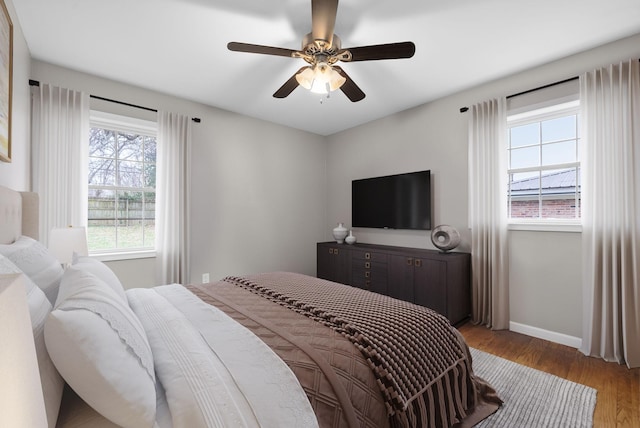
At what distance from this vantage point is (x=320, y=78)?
87.7 inches

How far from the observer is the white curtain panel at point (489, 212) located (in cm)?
293

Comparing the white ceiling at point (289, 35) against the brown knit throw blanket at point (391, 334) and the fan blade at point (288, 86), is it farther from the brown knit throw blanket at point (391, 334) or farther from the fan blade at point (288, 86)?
the brown knit throw blanket at point (391, 334)

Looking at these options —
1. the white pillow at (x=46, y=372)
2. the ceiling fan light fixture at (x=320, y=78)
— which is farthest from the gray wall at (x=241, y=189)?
the white pillow at (x=46, y=372)

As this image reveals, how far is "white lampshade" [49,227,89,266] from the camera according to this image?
2.05 metres

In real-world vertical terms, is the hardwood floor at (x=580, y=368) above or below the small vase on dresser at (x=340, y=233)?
below

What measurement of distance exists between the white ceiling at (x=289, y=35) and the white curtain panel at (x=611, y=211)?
0.45 metres

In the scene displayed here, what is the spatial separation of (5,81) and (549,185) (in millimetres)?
4324

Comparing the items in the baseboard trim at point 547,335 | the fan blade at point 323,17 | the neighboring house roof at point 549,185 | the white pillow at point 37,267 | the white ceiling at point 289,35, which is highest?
the white ceiling at point 289,35

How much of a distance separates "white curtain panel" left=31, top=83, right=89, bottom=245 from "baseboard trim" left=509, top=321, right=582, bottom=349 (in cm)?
449

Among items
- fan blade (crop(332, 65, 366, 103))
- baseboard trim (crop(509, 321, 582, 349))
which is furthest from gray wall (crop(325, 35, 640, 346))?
fan blade (crop(332, 65, 366, 103))

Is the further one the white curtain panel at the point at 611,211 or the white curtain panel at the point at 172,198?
the white curtain panel at the point at 172,198

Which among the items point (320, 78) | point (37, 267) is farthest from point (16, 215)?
point (320, 78)

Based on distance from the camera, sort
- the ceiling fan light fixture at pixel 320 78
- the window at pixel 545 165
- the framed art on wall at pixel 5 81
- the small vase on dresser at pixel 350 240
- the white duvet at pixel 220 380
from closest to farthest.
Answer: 1. the white duvet at pixel 220 380
2. the framed art on wall at pixel 5 81
3. the ceiling fan light fixture at pixel 320 78
4. the window at pixel 545 165
5. the small vase on dresser at pixel 350 240

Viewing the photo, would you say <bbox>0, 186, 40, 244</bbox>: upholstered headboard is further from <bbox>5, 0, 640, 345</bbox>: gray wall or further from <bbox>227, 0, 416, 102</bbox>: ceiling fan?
<bbox>227, 0, 416, 102</bbox>: ceiling fan
